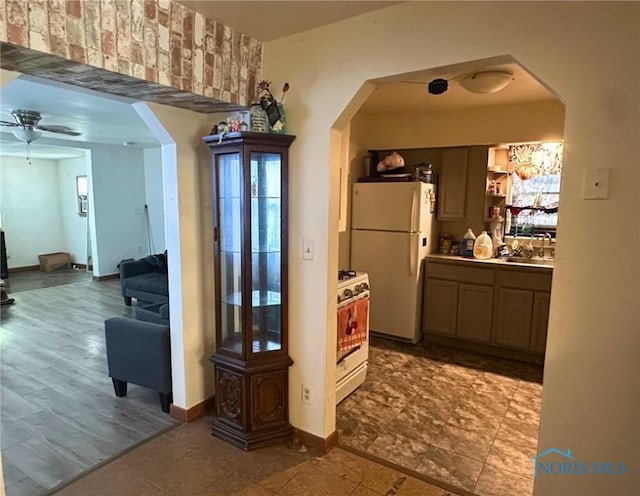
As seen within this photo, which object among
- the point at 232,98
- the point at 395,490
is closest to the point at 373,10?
the point at 232,98

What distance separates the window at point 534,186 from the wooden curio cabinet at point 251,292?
302cm

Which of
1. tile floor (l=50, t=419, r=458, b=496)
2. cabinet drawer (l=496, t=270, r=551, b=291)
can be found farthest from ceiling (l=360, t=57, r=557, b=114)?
tile floor (l=50, t=419, r=458, b=496)

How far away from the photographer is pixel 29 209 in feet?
26.0

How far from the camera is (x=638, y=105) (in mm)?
1486

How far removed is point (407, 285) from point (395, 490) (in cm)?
228

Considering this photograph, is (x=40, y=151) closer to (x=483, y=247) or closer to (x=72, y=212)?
(x=72, y=212)

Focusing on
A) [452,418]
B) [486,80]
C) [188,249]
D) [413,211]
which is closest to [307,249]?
[188,249]

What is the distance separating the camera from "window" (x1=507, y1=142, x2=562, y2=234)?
13.5 feet

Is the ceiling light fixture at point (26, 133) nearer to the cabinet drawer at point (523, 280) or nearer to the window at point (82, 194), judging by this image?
the window at point (82, 194)

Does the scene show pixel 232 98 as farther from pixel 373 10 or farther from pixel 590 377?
pixel 590 377

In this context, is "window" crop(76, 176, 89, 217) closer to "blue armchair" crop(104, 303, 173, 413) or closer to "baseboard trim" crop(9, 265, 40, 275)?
"baseboard trim" crop(9, 265, 40, 275)

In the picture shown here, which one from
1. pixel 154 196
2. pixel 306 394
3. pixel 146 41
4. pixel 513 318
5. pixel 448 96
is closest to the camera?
pixel 146 41

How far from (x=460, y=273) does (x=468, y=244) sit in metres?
0.35

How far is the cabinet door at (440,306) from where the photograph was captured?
4.10 m
